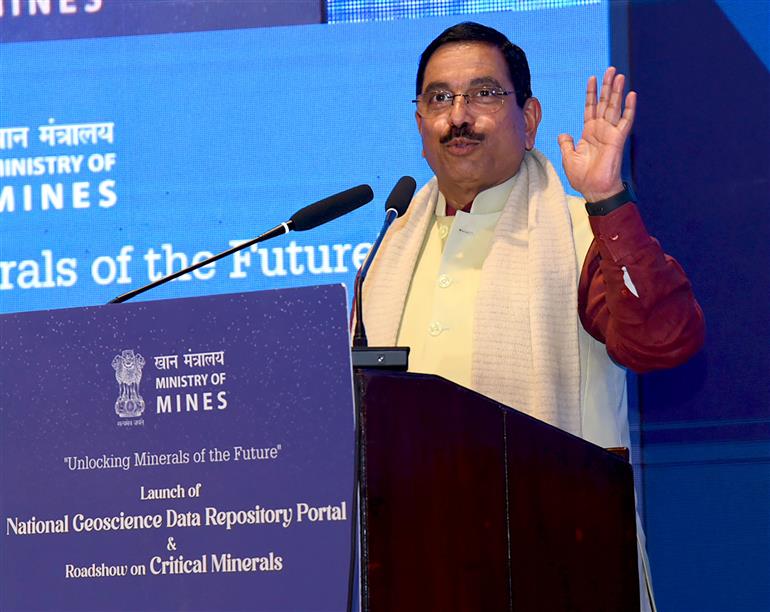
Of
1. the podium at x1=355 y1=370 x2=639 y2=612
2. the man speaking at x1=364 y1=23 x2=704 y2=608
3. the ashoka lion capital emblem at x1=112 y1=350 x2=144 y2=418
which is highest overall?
the man speaking at x1=364 y1=23 x2=704 y2=608

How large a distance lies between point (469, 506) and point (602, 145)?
1062 mm

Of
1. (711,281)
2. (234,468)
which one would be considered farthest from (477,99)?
(234,468)

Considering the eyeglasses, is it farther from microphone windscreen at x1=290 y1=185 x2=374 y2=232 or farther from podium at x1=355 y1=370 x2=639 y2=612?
podium at x1=355 y1=370 x2=639 y2=612

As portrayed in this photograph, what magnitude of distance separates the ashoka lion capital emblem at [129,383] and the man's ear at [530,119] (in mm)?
1577

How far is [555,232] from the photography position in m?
2.76

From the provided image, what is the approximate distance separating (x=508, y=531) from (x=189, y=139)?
7.07 ft

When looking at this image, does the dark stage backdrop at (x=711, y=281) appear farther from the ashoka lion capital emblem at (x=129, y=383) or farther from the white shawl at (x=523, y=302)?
the ashoka lion capital emblem at (x=129, y=383)

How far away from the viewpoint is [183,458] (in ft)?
5.06

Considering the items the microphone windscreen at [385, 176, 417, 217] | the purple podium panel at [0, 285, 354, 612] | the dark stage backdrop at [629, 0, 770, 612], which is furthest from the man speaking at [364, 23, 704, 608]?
the purple podium panel at [0, 285, 354, 612]

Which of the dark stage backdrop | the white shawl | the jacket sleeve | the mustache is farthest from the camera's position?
the dark stage backdrop

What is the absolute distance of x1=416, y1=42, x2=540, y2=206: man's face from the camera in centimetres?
283

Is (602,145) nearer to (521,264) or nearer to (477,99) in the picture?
(521,264)

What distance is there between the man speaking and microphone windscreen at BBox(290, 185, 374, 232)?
490 mm

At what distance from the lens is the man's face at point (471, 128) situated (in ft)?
9.28
